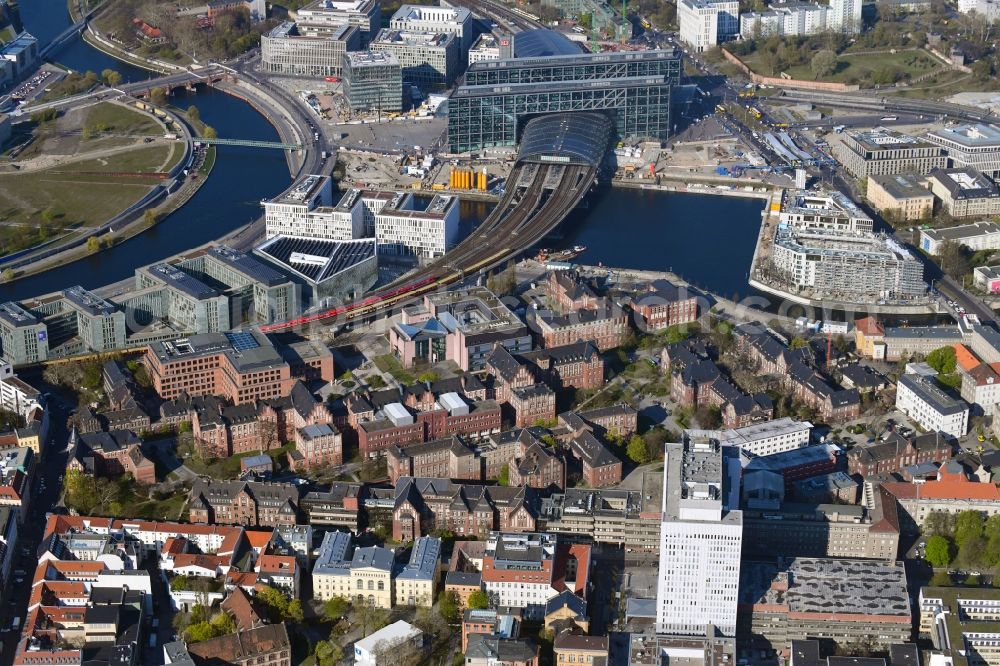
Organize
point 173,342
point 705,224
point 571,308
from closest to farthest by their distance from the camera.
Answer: point 173,342, point 571,308, point 705,224

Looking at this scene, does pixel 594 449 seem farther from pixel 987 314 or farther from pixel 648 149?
pixel 648 149

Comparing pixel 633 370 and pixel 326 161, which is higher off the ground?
pixel 326 161

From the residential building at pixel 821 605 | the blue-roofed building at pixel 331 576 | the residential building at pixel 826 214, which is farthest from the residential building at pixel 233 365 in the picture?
the residential building at pixel 826 214

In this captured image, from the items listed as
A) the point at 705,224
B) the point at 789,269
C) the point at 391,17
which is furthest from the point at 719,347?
the point at 391,17

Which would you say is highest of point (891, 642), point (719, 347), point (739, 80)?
point (739, 80)

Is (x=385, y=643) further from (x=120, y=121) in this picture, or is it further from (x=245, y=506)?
(x=120, y=121)

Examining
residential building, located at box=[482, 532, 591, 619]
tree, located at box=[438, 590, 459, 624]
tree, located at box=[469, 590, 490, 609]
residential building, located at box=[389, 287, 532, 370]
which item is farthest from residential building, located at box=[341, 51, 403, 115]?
tree, located at box=[469, 590, 490, 609]
